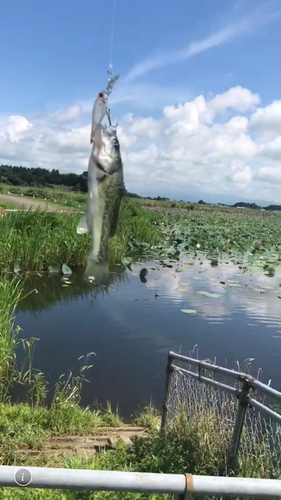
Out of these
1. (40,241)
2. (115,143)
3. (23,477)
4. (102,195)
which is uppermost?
(115,143)

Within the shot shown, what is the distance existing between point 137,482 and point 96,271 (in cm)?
94

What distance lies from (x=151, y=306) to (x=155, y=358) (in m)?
3.28

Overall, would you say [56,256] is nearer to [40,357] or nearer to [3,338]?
[40,357]

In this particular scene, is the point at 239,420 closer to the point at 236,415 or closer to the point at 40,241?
the point at 236,415

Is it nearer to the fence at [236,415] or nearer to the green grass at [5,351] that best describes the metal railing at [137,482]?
the fence at [236,415]

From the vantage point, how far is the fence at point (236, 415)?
123 inches

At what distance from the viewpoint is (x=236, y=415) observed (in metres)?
3.42

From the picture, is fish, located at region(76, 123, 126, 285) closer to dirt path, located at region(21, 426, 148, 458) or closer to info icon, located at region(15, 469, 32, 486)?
info icon, located at region(15, 469, 32, 486)

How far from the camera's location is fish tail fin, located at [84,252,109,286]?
7.50 feet

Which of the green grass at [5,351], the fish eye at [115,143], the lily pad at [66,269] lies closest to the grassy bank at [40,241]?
the lily pad at [66,269]

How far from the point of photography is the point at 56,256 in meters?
13.8

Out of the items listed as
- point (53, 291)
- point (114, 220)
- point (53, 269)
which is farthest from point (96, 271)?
point (53, 269)

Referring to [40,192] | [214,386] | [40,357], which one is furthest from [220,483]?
[40,192]

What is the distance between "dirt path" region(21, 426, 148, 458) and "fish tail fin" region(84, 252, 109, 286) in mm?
2725
